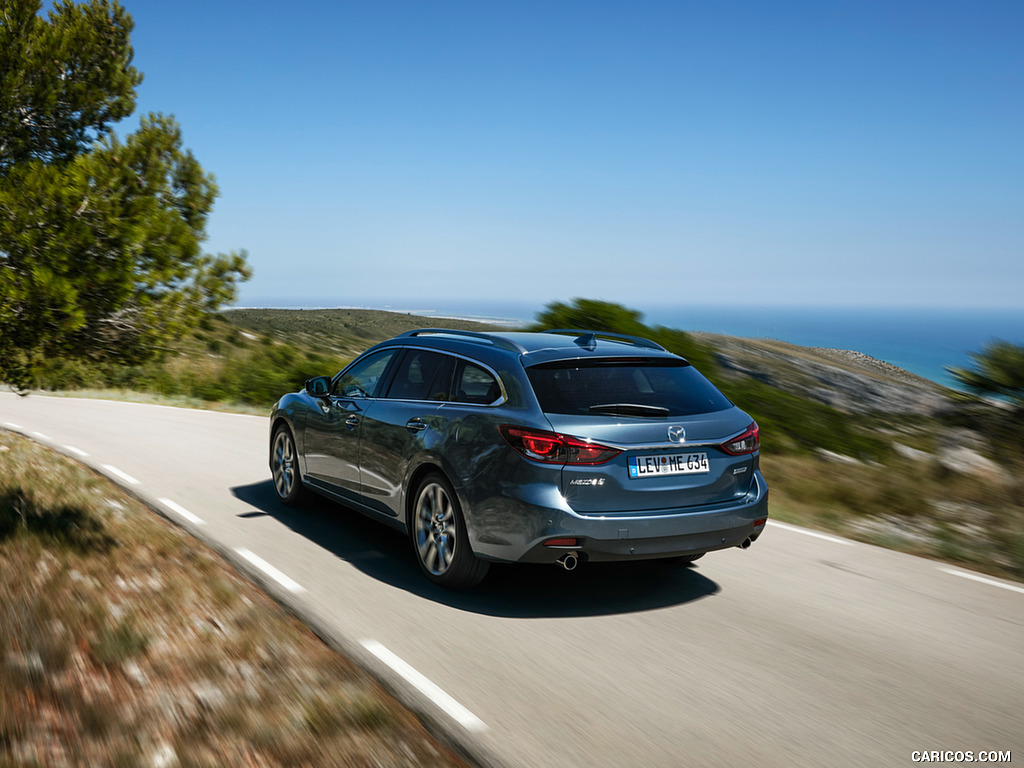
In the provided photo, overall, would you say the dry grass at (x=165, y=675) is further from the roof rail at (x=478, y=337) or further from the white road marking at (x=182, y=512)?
the roof rail at (x=478, y=337)

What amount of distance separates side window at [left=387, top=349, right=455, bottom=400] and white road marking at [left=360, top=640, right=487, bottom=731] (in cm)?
195

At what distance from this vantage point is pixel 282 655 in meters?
4.41

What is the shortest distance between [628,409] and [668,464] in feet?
1.32

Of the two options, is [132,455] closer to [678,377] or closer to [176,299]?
[176,299]

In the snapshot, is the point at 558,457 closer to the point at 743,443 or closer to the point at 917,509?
the point at 743,443

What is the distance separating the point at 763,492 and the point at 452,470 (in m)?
2.03

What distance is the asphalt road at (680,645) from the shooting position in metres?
3.73

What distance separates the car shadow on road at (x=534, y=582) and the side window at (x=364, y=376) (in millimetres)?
1180

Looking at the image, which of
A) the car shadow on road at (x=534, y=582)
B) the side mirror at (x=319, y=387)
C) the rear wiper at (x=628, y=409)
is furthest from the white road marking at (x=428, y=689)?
the side mirror at (x=319, y=387)

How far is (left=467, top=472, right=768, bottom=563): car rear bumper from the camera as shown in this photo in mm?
5070

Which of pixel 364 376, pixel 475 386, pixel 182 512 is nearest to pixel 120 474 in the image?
pixel 182 512

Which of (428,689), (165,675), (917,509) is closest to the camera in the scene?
(165,675)

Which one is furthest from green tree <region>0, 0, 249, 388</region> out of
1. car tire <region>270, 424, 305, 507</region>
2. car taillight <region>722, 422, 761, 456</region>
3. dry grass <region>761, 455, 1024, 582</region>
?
dry grass <region>761, 455, 1024, 582</region>

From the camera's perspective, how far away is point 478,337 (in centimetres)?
639
